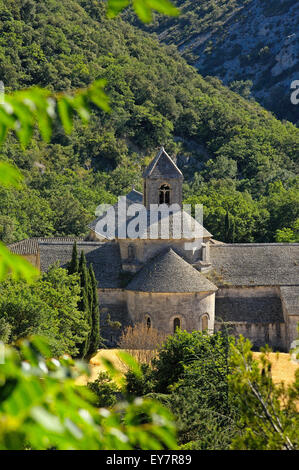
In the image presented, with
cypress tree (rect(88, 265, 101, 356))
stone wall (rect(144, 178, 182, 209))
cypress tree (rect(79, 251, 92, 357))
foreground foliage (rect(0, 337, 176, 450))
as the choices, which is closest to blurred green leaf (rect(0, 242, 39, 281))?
foreground foliage (rect(0, 337, 176, 450))

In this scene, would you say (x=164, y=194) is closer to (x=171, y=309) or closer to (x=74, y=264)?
(x=171, y=309)

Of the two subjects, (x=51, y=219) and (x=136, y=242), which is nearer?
(x=136, y=242)

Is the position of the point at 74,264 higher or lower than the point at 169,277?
higher

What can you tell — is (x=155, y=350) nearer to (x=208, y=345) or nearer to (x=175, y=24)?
(x=208, y=345)

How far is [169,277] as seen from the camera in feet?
149

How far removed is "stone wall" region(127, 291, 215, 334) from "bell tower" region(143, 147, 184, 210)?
720 cm

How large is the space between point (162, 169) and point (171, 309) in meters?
9.85

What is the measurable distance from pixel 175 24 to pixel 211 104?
65257 millimetres

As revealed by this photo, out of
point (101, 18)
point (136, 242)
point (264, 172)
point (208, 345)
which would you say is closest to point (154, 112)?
point (264, 172)

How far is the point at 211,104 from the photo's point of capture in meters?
113

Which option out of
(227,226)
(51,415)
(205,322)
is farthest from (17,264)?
(227,226)

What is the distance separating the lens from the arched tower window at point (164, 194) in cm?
4984
